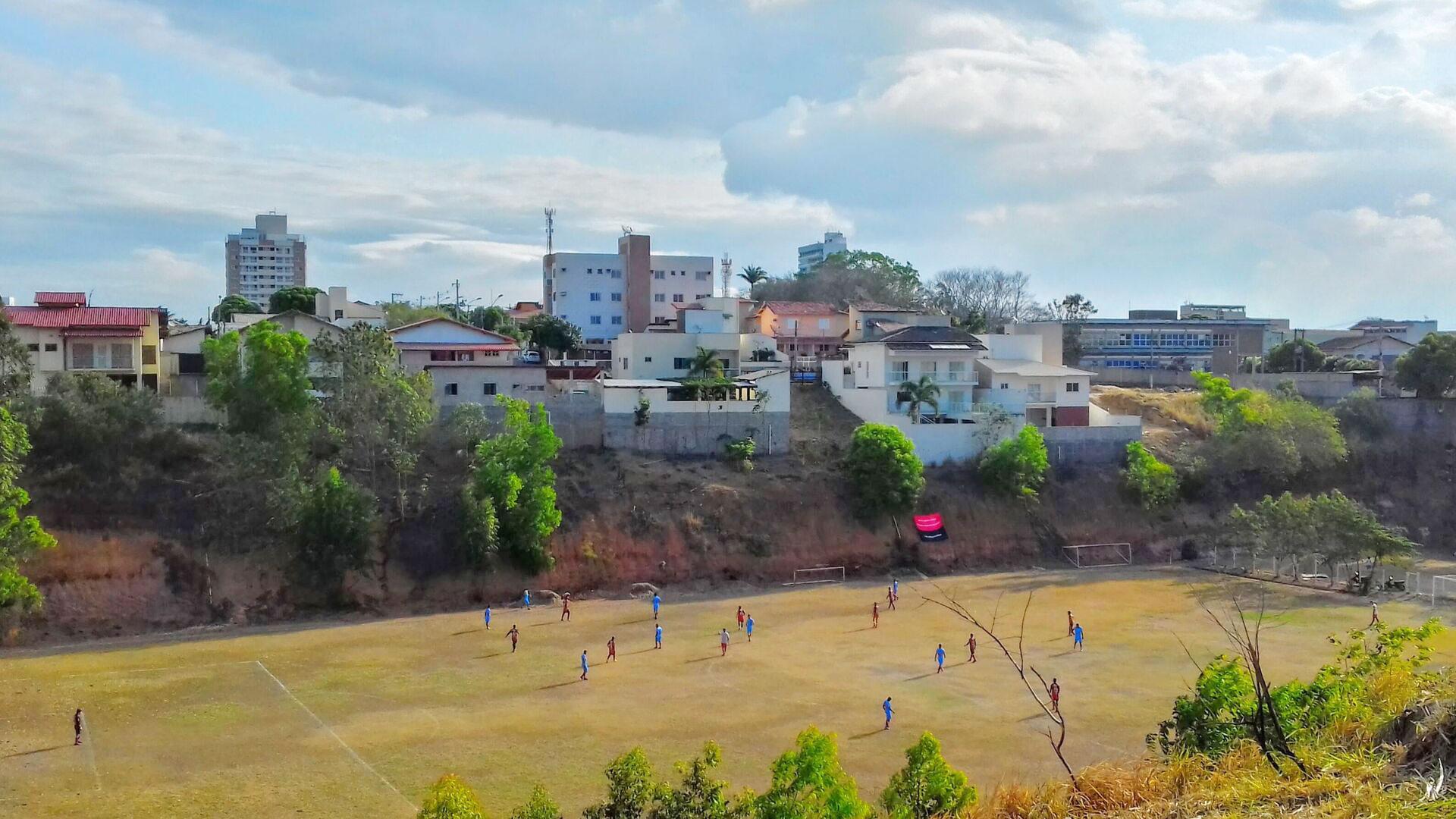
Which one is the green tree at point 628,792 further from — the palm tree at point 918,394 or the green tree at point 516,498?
the palm tree at point 918,394

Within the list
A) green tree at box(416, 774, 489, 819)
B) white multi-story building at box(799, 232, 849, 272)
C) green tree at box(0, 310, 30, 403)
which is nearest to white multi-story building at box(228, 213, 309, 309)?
white multi-story building at box(799, 232, 849, 272)

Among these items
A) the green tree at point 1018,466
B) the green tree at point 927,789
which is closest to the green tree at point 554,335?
the green tree at point 1018,466

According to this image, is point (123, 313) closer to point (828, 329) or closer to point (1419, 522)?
point (828, 329)

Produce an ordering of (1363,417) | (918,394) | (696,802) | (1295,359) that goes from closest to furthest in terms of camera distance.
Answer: (696,802)
(918,394)
(1363,417)
(1295,359)

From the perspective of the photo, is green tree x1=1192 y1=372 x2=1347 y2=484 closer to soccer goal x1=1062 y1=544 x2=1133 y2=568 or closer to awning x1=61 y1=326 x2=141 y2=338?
soccer goal x1=1062 y1=544 x2=1133 y2=568

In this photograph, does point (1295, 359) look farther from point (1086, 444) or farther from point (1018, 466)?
point (1018, 466)

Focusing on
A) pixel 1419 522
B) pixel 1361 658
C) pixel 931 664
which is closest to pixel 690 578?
pixel 931 664

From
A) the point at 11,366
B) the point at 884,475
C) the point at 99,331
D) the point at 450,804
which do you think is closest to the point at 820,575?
the point at 884,475
